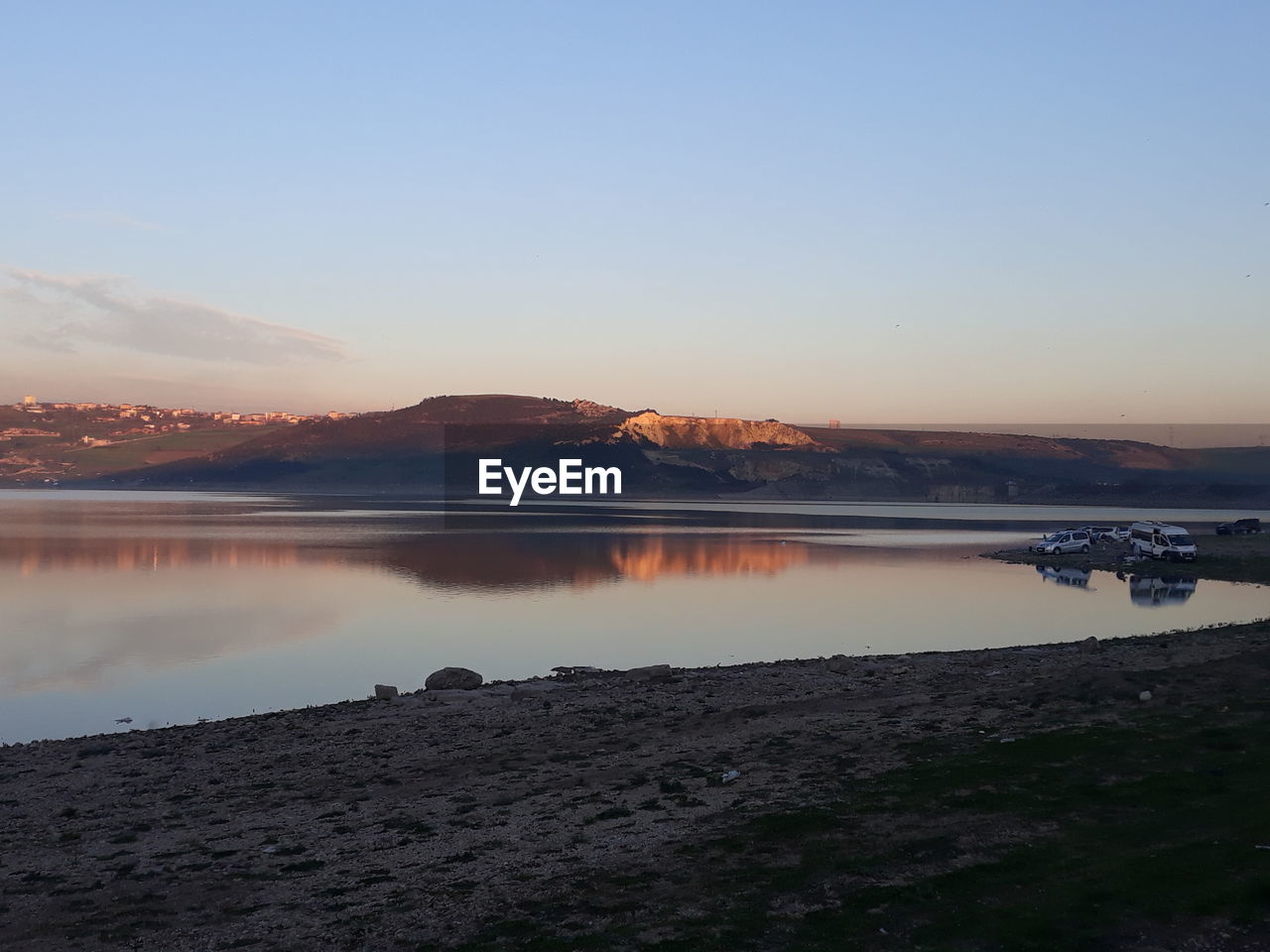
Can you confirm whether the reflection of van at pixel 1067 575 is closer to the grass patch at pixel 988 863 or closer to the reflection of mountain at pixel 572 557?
the reflection of mountain at pixel 572 557

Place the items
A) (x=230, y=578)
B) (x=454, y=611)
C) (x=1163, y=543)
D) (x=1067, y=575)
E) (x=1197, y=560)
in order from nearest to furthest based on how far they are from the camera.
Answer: (x=454, y=611)
(x=1067, y=575)
(x=230, y=578)
(x=1197, y=560)
(x=1163, y=543)

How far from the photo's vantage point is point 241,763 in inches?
733

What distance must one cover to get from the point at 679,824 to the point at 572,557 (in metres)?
59.1

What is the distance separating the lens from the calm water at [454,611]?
97.2 ft

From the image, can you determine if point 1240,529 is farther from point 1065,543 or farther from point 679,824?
point 679,824

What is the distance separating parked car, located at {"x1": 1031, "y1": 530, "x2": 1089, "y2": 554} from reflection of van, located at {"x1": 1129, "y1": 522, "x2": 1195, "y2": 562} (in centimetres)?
331

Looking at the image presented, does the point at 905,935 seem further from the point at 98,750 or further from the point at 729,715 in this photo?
the point at 98,750

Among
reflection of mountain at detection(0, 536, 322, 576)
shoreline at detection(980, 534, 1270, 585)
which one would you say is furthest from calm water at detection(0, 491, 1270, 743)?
shoreline at detection(980, 534, 1270, 585)

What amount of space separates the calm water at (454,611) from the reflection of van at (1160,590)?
179 millimetres

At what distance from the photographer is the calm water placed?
29641 millimetres

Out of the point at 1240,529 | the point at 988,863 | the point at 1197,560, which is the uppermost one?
the point at 988,863

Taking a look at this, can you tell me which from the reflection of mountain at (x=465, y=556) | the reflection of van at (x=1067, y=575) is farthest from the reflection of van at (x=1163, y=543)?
the reflection of mountain at (x=465, y=556)

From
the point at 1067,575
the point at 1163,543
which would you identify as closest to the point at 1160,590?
the point at 1067,575

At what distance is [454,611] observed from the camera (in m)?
43.6
